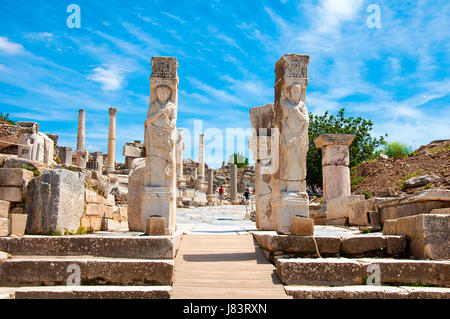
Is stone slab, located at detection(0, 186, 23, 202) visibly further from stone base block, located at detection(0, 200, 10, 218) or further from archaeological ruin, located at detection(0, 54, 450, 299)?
stone base block, located at detection(0, 200, 10, 218)

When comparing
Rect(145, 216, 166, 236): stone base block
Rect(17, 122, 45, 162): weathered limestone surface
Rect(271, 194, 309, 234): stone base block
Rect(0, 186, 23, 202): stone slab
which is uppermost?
Rect(17, 122, 45, 162): weathered limestone surface

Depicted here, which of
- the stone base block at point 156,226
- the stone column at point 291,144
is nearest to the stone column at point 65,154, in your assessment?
the stone base block at point 156,226

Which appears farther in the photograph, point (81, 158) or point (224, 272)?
point (81, 158)

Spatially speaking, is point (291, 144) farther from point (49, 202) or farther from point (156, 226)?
point (49, 202)

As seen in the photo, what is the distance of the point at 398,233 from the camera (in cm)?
632

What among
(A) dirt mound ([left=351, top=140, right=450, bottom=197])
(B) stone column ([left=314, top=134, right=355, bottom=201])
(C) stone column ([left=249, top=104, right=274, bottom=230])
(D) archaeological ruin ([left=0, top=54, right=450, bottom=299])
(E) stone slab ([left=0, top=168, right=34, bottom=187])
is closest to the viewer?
(D) archaeological ruin ([left=0, top=54, right=450, bottom=299])

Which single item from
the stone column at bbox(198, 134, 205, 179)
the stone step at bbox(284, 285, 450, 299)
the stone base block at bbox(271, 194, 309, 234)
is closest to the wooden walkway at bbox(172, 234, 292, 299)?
the stone step at bbox(284, 285, 450, 299)

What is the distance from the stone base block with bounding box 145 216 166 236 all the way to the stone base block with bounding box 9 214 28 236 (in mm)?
2110

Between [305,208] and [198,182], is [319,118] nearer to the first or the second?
[198,182]

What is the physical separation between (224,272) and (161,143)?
288 cm

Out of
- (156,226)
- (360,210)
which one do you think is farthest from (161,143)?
(360,210)

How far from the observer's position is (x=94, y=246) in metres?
5.54

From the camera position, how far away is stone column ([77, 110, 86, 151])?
2908 cm

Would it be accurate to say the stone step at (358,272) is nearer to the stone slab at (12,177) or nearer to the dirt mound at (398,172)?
the stone slab at (12,177)
